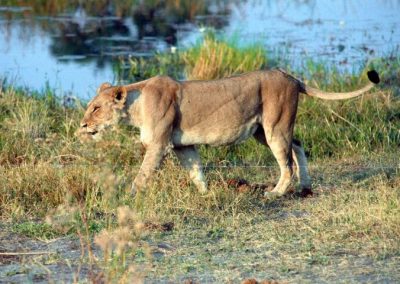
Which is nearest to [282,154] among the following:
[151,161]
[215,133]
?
[215,133]

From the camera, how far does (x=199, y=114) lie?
858 cm

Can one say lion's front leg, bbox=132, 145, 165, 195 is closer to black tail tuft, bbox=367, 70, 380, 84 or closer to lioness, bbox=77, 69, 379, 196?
lioness, bbox=77, 69, 379, 196

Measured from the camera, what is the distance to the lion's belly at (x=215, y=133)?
8547 mm

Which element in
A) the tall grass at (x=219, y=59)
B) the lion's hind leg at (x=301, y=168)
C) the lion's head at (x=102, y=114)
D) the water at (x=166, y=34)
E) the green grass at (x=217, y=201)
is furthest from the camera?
the water at (x=166, y=34)

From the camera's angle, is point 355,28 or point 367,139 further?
point 355,28

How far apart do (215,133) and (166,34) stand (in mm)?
9559

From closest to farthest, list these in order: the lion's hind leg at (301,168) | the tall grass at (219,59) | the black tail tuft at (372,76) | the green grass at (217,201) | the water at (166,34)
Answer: the green grass at (217,201)
the black tail tuft at (372,76)
the lion's hind leg at (301,168)
the tall grass at (219,59)
the water at (166,34)

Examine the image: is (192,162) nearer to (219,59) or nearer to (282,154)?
(282,154)

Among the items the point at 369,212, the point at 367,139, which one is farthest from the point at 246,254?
the point at 367,139

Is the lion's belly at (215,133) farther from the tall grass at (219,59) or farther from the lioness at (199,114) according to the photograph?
the tall grass at (219,59)

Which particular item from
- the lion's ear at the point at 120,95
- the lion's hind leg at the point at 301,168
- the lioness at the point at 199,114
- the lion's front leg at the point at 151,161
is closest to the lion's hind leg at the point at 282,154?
the lioness at the point at 199,114

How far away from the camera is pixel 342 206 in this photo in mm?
7914

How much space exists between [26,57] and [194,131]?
27.3 feet

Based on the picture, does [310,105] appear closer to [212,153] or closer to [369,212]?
[212,153]
